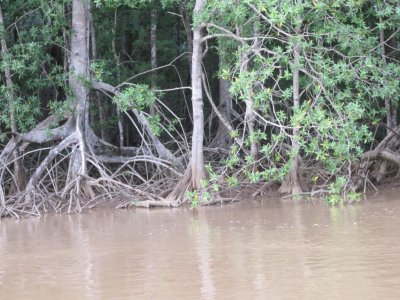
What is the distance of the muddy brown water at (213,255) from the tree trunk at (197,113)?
99 cm

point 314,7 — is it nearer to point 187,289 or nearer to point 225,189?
point 225,189

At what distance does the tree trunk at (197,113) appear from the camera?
1009 centimetres

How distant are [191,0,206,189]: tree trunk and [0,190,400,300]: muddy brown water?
99 centimetres

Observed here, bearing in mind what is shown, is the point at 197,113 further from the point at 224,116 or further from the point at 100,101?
the point at 100,101

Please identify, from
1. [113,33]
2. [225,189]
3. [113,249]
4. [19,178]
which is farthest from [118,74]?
[113,249]

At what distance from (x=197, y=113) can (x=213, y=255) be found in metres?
4.68

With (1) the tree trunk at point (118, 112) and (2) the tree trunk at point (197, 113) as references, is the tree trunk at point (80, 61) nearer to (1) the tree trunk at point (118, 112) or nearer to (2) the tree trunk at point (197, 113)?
(1) the tree trunk at point (118, 112)

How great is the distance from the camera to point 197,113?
10.6 meters

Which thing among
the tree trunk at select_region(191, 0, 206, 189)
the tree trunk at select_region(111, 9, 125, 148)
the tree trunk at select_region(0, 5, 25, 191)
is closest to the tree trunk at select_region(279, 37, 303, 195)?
the tree trunk at select_region(191, 0, 206, 189)

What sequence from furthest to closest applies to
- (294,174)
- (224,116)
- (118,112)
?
(118,112) → (224,116) → (294,174)

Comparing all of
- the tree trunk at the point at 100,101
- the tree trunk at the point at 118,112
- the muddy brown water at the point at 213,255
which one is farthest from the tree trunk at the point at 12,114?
the tree trunk at the point at 118,112

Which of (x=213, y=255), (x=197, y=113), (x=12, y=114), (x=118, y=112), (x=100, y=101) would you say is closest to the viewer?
(x=213, y=255)

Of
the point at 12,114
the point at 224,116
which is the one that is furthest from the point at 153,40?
the point at 12,114

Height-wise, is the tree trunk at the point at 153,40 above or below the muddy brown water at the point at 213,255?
above
